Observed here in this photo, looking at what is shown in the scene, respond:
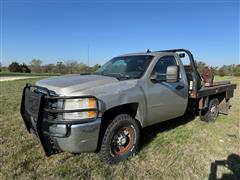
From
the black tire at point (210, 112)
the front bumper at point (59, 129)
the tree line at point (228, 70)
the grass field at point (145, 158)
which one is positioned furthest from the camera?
the tree line at point (228, 70)

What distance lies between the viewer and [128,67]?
15.6 ft

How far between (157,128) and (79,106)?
312cm

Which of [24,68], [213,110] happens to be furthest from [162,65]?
[24,68]

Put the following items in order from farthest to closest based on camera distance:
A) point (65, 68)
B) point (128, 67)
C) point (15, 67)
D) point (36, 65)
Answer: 1. point (36, 65)
2. point (15, 67)
3. point (65, 68)
4. point (128, 67)

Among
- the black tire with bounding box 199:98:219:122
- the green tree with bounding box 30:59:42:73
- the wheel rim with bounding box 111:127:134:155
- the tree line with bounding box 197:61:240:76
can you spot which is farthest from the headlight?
the green tree with bounding box 30:59:42:73

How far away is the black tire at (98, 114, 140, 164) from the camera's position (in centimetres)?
361

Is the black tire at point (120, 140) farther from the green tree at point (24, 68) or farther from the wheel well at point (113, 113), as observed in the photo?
the green tree at point (24, 68)

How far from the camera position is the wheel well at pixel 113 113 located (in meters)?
3.65

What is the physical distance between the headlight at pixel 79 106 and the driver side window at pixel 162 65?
66.5 inches

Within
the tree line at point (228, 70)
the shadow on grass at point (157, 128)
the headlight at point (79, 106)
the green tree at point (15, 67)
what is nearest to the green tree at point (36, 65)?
the green tree at point (15, 67)

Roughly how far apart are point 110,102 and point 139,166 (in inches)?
47.0

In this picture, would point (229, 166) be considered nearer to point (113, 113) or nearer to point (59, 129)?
point (113, 113)

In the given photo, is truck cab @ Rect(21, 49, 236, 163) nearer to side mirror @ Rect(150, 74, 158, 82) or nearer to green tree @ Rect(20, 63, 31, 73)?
side mirror @ Rect(150, 74, 158, 82)

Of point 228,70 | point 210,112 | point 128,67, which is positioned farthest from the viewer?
point 228,70
